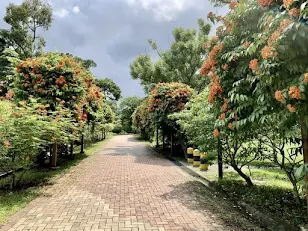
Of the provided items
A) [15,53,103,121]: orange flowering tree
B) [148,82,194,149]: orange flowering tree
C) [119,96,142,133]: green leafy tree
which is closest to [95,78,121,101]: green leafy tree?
[119,96,142,133]: green leafy tree

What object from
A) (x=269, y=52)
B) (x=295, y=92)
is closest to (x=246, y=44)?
(x=269, y=52)

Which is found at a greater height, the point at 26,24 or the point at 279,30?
the point at 26,24

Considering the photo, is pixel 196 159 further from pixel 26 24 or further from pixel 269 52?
pixel 26 24

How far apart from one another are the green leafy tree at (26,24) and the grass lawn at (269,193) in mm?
25026

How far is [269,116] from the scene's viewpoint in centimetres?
315

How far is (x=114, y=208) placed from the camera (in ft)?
18.8

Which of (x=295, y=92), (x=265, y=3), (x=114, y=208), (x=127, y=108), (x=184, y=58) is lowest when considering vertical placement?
(x=114, y=208)

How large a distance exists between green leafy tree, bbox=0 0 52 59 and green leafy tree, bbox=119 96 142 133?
16.7 meters

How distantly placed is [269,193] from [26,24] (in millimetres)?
28859

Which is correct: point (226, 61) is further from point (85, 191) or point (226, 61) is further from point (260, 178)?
point (260, 178)

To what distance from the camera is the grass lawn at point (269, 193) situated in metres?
5.29

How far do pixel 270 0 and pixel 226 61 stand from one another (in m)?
1.08

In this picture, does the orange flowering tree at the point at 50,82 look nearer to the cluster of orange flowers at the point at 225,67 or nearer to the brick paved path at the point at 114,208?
the brick paved path at the point at 114,208

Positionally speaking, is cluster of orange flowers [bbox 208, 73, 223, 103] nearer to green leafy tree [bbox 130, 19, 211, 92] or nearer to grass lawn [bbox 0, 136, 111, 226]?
grass lawn [bbox 0, 136, 111, 226]
